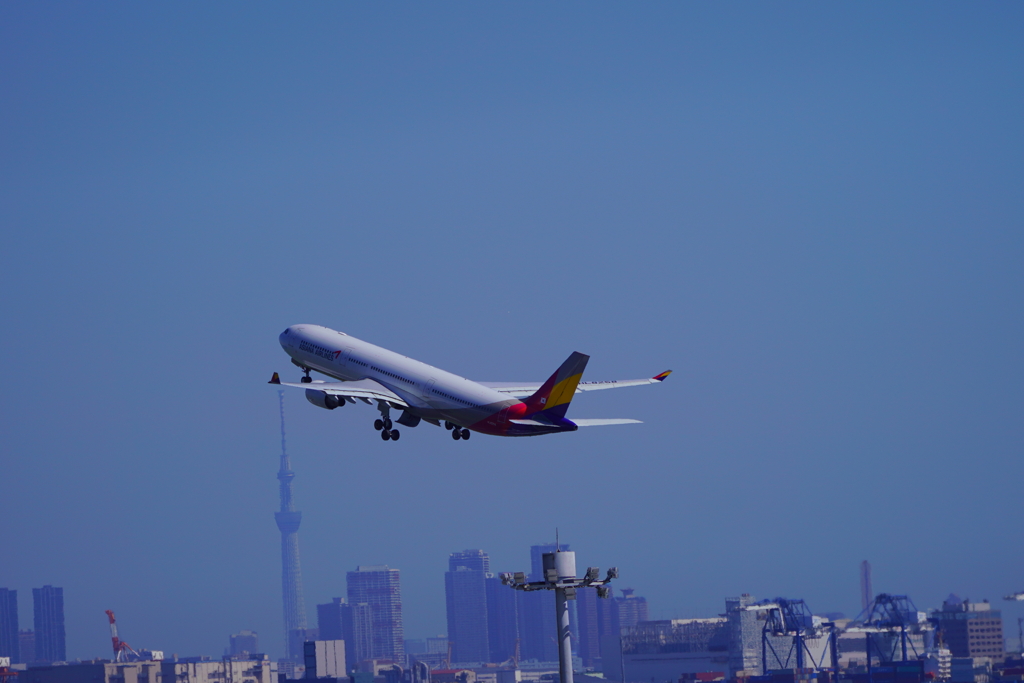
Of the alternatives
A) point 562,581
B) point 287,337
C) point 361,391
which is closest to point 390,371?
point 361,391

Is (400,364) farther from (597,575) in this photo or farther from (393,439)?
(597,575)

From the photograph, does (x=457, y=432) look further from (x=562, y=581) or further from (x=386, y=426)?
(x=562, y=581)

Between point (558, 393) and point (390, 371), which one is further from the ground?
point (390, 371)

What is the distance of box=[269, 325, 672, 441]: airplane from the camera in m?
92.4

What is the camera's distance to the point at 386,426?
103312 millimetres

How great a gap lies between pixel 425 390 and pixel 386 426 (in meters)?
6.64

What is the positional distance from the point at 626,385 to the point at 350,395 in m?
22.4

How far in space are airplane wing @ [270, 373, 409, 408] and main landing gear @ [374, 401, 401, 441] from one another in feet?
3.44

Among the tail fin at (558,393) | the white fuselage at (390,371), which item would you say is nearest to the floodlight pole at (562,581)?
the tail fin at (558,393)

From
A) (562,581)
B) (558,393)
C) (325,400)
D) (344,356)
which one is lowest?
(562,581)

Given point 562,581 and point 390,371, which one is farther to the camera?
point 390,371

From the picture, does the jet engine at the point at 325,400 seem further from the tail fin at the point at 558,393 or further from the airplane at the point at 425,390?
the tail fin at the point at 558,393

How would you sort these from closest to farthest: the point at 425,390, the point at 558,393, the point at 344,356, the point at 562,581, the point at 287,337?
the point at 562,581 < the point at 558,393 < the point at 425,390 < the point at 344,356 < the point at 287,337

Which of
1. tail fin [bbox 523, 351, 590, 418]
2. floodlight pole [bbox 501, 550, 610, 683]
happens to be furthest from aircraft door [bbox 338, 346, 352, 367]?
A: floodlight pole [bbox 501, 550, 610, 683]
